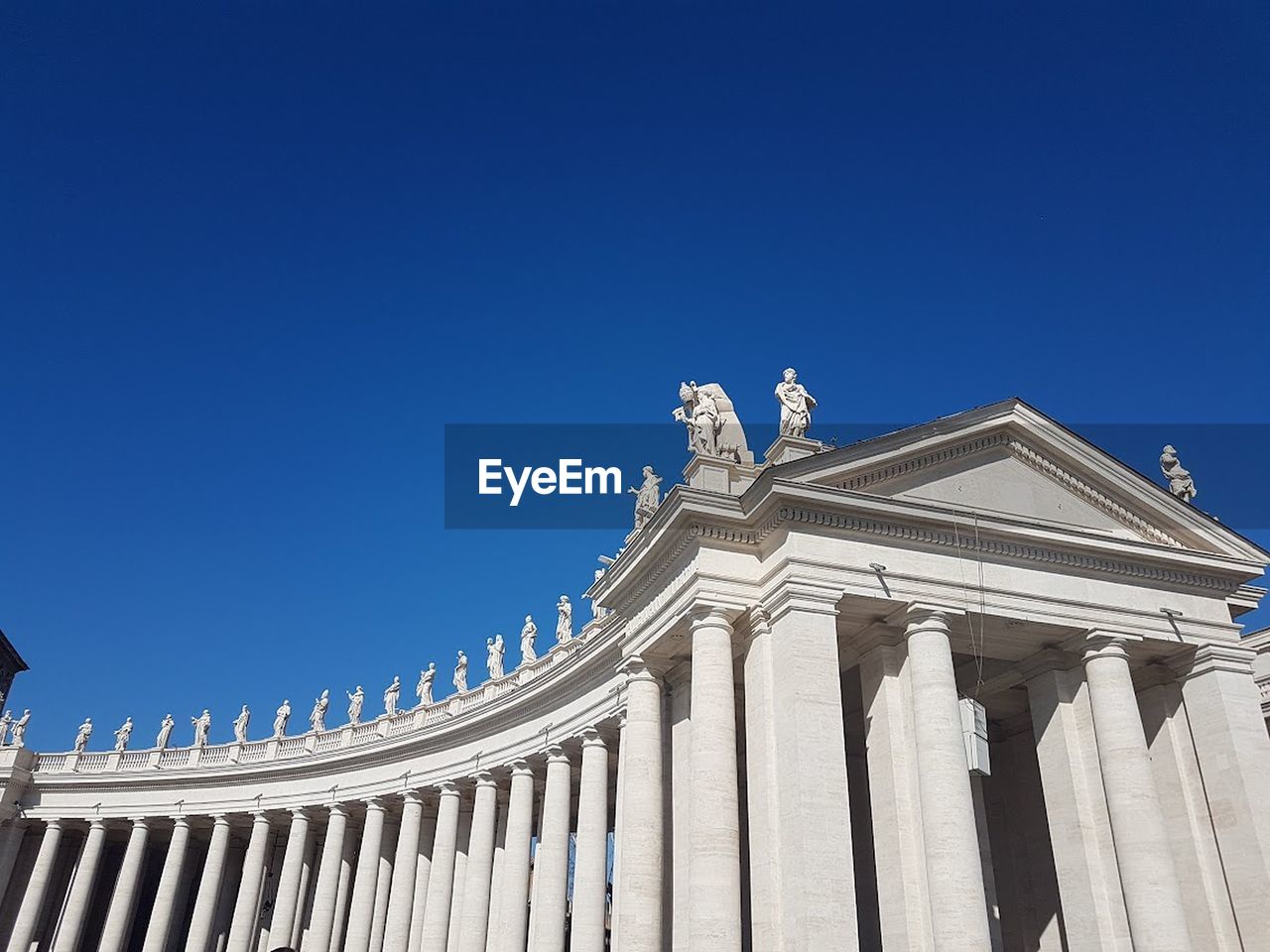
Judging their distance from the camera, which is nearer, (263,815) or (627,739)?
(627,739)

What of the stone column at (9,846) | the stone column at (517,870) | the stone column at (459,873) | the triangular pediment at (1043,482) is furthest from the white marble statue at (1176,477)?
the stone column at (9,846)

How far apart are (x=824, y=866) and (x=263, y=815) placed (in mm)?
52103

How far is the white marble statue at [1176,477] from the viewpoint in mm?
39562

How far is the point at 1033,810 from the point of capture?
133 ft

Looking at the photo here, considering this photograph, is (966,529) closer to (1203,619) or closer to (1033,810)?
(1203,619)

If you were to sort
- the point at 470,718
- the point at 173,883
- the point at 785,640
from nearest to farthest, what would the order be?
the point at 785,640
the point at 470,718
the point at 173,883

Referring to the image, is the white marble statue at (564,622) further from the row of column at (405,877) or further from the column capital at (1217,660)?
the column capital at (1217,660)

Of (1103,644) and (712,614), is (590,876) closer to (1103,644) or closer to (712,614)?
(712,614)

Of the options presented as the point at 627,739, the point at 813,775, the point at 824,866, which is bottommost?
the point at 824,866

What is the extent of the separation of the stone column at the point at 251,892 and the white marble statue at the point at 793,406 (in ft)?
163

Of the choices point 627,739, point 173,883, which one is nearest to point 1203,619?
point 627,739

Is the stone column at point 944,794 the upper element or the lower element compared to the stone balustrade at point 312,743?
lower

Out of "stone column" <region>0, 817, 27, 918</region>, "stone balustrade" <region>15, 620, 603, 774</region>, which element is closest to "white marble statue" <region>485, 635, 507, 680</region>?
"stone balustrade" <region>15, 620, 603, 774</region>

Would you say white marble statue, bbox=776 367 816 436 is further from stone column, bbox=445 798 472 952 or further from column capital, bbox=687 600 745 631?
stone column, bbox=445 798 472 952
